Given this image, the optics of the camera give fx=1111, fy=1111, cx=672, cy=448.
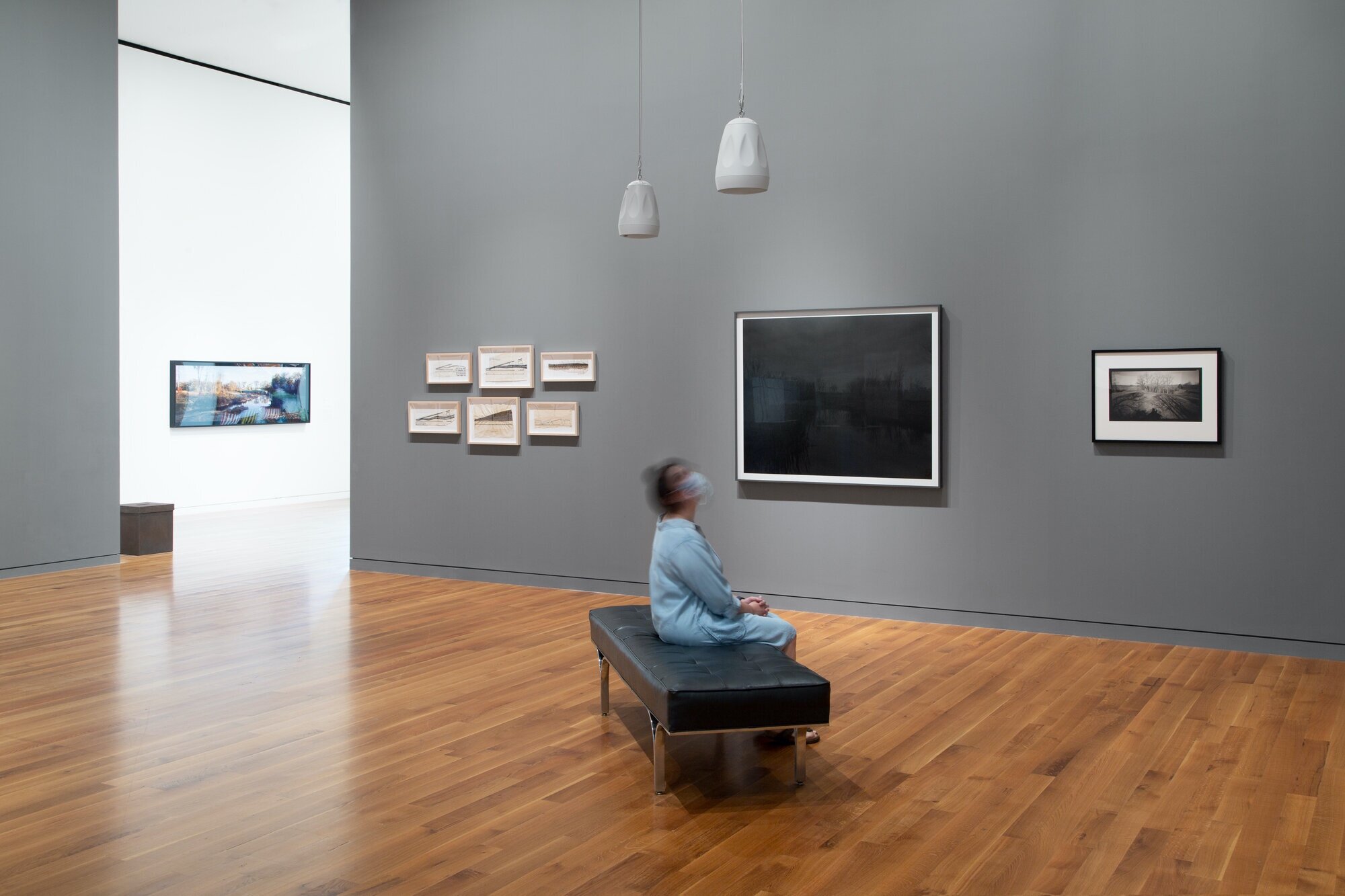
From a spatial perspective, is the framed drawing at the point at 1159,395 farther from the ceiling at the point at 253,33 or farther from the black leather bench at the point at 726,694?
the ceiling at the point at 253,33

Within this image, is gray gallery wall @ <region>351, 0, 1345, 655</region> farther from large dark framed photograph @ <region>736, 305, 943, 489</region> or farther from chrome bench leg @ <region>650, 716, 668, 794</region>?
chrome bench leg @ <region>650, 716, 668, 794</region>

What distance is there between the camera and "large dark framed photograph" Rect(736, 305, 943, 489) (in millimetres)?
7926

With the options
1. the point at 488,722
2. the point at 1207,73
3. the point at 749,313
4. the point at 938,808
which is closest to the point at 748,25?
the point at 749,313

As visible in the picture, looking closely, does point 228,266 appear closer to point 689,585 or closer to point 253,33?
point 253,33

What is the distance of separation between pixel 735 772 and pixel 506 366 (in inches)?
220

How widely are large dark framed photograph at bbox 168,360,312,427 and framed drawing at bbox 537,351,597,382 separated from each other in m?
7.34

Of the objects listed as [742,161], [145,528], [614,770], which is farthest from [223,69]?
[614,770]

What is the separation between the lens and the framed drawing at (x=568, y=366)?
30.4 ft

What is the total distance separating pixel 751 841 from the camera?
4004 millimetres

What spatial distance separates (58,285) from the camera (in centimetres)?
1018

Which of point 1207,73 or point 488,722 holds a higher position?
point 1207,73

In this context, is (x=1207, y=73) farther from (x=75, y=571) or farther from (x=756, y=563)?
(x=75, y=571)

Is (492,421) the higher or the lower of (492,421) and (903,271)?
the lower

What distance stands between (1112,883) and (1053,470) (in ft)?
14.1
